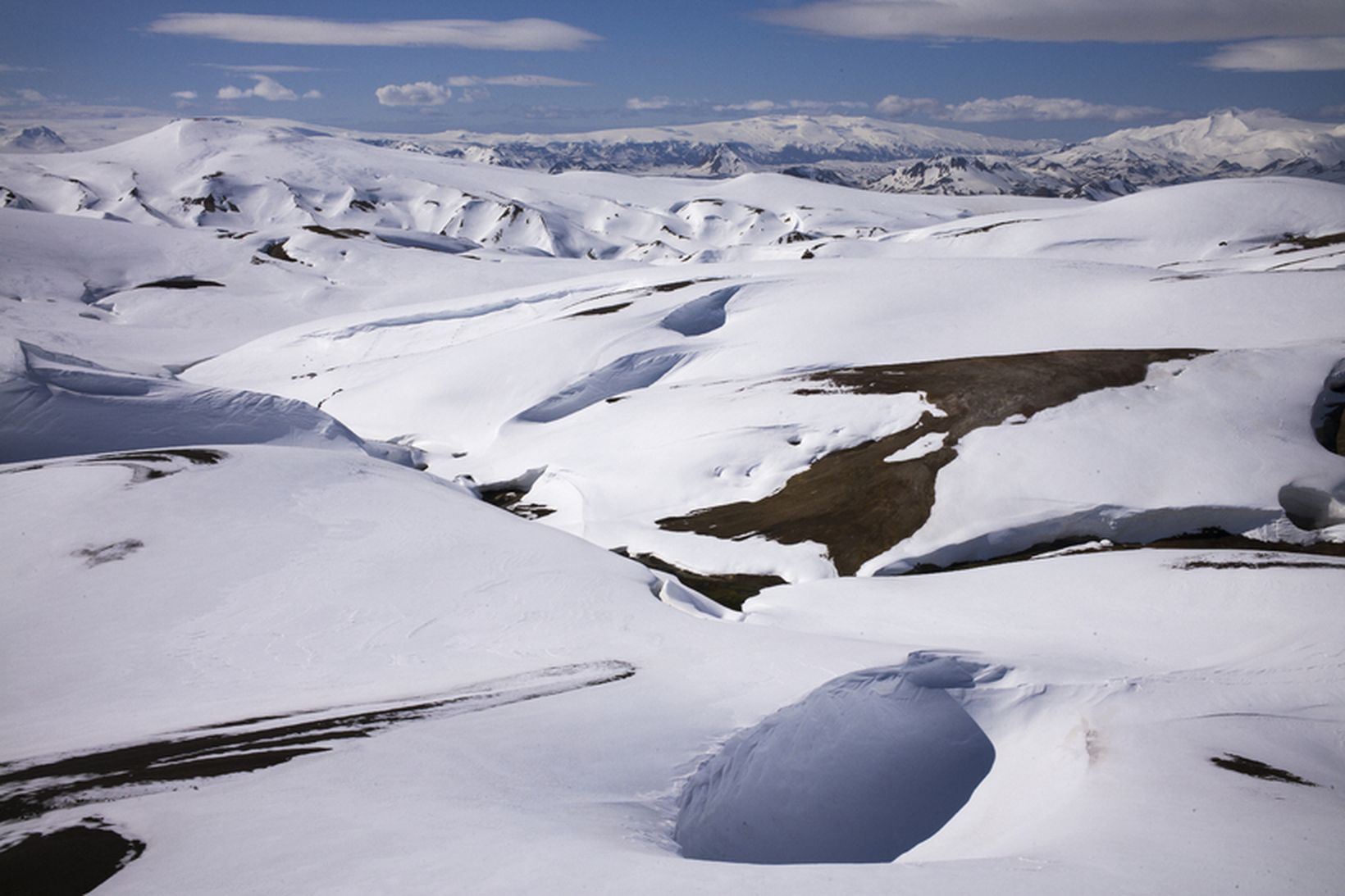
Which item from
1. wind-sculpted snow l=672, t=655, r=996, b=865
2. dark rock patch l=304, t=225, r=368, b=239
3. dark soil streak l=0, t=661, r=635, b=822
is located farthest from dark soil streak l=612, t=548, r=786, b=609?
dark rock patch l=304, t=225, r=368, b=239

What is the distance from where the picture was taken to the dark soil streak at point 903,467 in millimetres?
21891

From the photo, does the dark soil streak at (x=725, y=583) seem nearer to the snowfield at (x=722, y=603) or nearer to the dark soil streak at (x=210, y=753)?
the snowfield at (x=722, y=603)

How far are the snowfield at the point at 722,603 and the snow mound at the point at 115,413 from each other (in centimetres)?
12

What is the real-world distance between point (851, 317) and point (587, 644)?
26903 mm

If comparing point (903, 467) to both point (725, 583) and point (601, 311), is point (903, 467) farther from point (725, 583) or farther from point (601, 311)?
point (601, 311)

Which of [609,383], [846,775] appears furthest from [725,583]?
[609,383]

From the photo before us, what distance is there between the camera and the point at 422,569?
1617 centimetres

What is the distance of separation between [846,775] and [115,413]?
75.7ft

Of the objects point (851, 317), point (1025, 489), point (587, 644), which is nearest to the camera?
point (587, 644)

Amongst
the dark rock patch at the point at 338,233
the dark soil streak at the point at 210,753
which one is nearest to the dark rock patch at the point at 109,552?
the dark soil streak at the point at 210,753

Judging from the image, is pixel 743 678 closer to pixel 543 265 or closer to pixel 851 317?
pixel 851 317

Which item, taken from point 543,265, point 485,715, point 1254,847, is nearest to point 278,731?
point 485,715

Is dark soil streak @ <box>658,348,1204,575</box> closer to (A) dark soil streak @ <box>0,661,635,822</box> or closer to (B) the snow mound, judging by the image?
(A) dark soil streak @ <box>0,661,635,822</box>

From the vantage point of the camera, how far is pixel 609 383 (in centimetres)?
3753
